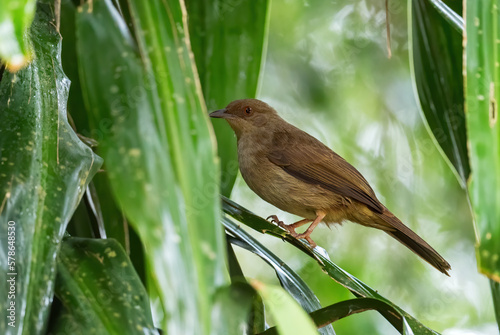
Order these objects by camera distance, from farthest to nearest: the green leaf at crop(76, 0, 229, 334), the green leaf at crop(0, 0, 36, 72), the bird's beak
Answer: the bird's beak < the green leaf at crop(76, 0, 229, 334) < the green leaf at crop(0, 0, 36, 72)

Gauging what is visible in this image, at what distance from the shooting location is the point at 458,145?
6.83 ft

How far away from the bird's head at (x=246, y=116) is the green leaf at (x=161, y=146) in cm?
266

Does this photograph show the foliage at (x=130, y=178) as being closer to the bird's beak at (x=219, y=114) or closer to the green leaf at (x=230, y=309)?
the green leaf at (x=230, y=309)

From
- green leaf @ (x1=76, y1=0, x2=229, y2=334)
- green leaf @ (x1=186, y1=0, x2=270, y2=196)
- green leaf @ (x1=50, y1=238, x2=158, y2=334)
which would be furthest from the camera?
green leaf @ (x1=186, y1=0, x2=270, y2=196)

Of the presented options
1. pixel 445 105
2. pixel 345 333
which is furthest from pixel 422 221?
pixel 445 105

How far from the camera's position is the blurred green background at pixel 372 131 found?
614cm

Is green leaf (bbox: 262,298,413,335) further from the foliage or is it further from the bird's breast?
the bird's breast

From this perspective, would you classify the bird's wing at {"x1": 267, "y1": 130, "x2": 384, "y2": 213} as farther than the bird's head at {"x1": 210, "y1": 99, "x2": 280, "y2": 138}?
No

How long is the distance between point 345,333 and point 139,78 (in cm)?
430

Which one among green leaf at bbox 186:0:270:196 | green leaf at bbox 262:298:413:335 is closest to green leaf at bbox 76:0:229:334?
green leaf at bbox 262:298:413:335

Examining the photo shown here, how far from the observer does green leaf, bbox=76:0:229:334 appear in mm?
965

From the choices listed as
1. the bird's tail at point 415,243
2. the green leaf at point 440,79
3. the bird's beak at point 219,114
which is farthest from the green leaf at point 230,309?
the bird's beak at point 219,114

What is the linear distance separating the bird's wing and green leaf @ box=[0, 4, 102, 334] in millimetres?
2090

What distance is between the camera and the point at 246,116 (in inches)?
158
